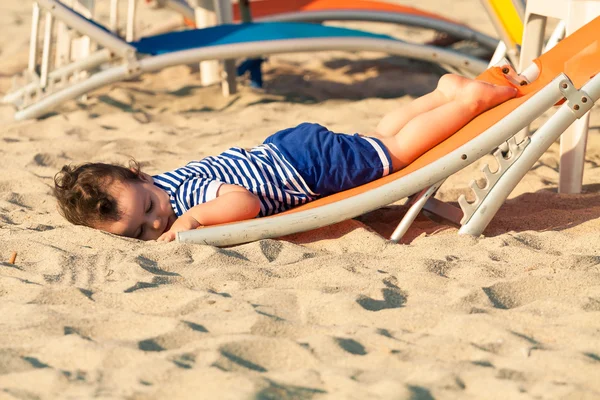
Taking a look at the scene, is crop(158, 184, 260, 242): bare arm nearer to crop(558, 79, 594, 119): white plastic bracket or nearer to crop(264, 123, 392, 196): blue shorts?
crop(264, 123, 392, 196): blue shorts

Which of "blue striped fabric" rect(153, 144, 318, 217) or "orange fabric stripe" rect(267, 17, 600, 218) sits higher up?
"orange fabric stripe" rect(267, 17, 600, 218)

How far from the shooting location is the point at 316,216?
297 centimetres

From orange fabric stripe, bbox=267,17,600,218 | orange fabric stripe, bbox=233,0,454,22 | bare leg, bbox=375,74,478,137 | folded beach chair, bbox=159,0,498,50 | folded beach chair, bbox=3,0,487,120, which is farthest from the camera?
orange fabric stripe, bbox=233,0,454,22

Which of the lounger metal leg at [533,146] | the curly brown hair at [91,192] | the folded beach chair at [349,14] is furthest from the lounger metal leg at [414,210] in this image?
the folded beach chair at [349,14]

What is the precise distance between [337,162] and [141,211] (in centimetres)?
71

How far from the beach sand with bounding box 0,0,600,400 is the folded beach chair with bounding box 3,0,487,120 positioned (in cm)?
109

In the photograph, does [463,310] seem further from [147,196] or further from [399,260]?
[147,196]

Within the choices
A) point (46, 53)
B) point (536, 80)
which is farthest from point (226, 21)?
point (536, 80)

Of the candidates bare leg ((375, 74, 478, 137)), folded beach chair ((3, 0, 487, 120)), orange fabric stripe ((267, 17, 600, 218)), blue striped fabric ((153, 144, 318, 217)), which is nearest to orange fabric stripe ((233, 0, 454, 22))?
folded beach chair ((3, 0, 487, 120))

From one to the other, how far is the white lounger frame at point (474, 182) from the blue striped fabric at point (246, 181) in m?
0.18

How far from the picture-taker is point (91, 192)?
9.79ft

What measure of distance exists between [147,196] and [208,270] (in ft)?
1.70

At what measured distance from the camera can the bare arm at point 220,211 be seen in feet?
9.98

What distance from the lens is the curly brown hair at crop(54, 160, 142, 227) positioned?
2.99 m
